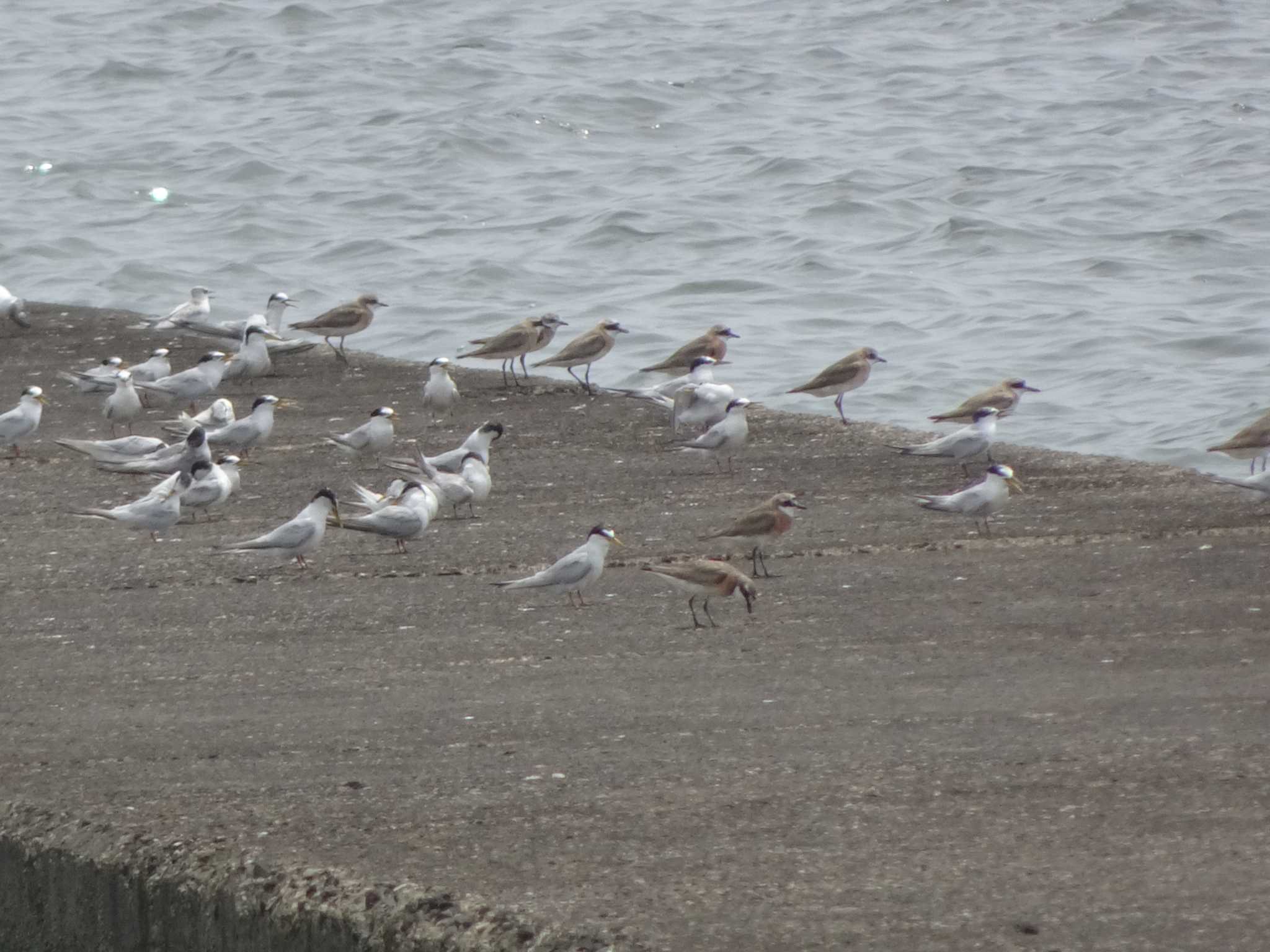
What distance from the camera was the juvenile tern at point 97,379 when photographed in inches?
427

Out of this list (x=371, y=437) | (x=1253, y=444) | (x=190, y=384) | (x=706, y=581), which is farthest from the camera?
(x=190, y=384)

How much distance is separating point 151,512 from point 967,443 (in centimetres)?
358

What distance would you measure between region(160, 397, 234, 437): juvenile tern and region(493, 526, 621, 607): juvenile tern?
3.44 m

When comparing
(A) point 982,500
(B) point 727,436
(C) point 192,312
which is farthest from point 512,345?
(A) point 982,500

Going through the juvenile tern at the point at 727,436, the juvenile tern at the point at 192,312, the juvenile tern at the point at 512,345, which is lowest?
the juvenile tern at the point at 192,312

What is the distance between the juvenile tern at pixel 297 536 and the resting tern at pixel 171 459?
1052 millimetres

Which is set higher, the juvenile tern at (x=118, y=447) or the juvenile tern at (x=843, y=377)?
the juvenile tern at (x=118, y=447)

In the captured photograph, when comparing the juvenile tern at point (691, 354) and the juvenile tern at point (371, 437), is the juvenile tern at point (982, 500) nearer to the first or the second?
the juvenile tern at point (371, 437)

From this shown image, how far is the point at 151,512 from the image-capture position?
818cm

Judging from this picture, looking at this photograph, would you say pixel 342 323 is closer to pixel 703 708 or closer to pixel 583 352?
pixel 583 352

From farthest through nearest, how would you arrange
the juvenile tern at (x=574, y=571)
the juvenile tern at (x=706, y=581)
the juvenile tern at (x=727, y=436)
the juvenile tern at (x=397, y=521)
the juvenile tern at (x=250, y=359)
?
the juvenile tern at (x=250, y=359), the juvenile tern at (x=727, y=436), the juvenile tern at (x=397, y=521), the juvenile tern at (x=574, y=571), the juvenile tern at (x=706, y=581)

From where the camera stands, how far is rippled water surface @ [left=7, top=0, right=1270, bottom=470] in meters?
16.6

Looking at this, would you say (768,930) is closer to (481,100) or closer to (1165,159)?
(1165,159)

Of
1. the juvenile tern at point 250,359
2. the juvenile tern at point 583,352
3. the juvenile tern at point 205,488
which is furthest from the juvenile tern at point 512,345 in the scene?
the juvenile tern at point 205,488
